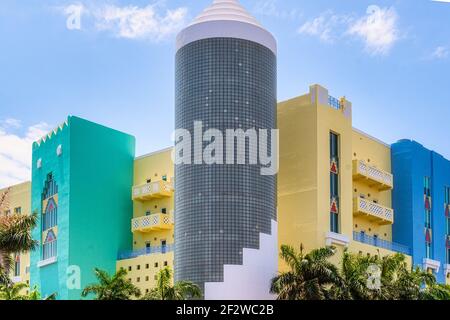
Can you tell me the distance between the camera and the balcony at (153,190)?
43.7 metres

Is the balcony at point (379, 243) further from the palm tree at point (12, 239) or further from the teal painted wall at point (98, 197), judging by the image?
the palm tree at point (12, 239)

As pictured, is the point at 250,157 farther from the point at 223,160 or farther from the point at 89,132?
the point at 89,132

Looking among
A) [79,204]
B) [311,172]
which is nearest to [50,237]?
[79,204]

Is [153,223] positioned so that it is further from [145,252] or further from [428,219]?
[428,219]

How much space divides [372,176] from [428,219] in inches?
200

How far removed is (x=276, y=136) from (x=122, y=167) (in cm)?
1058

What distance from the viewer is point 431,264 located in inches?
1748

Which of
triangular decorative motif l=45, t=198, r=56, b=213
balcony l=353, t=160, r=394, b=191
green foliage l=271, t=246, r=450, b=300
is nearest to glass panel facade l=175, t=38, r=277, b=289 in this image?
green foliage l=271, t=246, r=450, b=300

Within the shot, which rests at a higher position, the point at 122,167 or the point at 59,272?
the point at 122,167

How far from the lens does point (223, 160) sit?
35.7 metres

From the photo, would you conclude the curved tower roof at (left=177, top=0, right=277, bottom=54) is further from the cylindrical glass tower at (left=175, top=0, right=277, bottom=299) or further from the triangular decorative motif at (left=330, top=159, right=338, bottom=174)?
the triangular decorative motif at (left=330, top=159, right=338, bottom=174)
